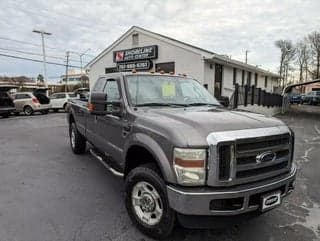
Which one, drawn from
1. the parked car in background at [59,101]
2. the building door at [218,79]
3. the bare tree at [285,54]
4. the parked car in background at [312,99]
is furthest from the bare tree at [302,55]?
the parked car in background at [59,101]

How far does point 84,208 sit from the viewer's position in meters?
4.05

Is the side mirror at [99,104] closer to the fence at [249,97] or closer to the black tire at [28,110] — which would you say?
the fence at [249,97]

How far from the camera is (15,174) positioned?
5.58 metres

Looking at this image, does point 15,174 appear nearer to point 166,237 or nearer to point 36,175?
point 36,175

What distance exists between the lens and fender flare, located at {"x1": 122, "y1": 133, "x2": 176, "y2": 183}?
2.85 m

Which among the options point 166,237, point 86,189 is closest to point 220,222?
point 166,237

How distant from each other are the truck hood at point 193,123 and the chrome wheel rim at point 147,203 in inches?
27.1

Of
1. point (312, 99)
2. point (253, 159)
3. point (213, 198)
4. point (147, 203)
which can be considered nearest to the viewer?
point (213, 198)

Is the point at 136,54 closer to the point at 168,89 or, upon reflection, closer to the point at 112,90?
the point at 112,90

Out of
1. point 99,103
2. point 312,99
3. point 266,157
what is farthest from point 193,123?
point 312,99

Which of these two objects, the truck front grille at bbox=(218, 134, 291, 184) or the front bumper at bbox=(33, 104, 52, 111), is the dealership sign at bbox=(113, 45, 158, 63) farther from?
the truck front grille at bbox=(218, 134, 291, 184)

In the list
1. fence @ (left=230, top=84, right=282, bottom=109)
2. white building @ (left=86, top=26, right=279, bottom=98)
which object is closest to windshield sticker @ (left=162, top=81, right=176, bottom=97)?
fence @ (left=230, top=84, right=282, bottom=109)

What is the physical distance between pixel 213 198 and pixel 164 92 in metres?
2.07

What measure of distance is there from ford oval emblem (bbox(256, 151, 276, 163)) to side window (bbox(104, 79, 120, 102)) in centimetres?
221
